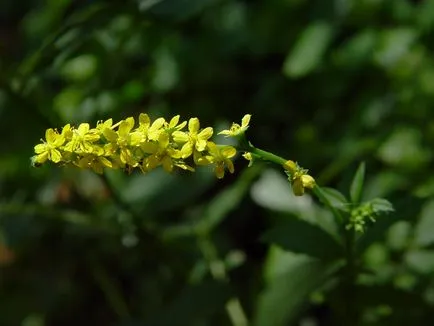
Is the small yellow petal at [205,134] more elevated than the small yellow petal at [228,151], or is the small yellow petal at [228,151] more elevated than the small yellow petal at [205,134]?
the small yellow petal at [205,134]

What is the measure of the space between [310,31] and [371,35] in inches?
5.8

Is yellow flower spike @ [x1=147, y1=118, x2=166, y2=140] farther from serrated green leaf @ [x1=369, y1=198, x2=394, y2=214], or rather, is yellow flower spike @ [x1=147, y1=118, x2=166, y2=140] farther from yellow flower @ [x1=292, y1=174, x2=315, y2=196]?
serrated green leaf @ [x1=369, y1=198, x2=394, y2=214]

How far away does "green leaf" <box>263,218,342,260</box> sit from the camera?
4.85 feet

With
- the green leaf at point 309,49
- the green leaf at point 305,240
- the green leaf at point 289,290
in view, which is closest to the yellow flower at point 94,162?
the green leaf at point 305,240

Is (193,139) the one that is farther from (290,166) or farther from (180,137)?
(290,166)

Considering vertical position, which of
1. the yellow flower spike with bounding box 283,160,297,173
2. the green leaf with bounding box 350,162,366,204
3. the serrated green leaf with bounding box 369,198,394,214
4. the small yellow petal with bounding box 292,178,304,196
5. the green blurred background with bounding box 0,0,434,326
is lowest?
the green blurred background with bounding box 0,0,434,326

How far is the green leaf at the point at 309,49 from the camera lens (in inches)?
81.8

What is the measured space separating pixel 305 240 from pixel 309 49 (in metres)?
0.73

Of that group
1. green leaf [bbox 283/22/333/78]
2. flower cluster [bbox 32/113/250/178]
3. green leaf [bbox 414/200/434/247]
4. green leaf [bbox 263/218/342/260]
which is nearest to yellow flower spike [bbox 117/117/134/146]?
flower cluster [bbox 32/113/250/178]

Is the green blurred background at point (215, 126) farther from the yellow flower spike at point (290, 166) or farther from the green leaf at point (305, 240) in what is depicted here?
the yellow flower spike at point (290, 166)

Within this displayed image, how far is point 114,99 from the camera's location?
1.89 m

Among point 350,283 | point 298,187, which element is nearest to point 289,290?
point 350,283

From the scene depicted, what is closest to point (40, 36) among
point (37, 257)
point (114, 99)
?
point (114, 99)

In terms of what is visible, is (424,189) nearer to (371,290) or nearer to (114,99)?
(371,290)
